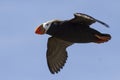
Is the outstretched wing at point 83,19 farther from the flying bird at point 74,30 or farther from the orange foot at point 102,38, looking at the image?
the orange foot at point 102,38

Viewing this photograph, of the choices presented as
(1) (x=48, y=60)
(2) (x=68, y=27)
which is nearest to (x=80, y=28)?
(2) (x=68, y=27)

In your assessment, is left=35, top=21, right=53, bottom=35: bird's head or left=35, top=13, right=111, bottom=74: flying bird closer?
left=35, top=13, right=111, bottom=74: flying bird

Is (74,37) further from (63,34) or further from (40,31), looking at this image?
(40,31)

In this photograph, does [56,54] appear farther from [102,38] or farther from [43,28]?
[102,38]

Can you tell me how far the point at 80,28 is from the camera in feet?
24.3

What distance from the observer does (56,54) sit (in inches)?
343

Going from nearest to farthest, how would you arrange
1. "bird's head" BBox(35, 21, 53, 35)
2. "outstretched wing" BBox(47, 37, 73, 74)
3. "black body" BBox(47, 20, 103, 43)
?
"black body" BBox(47, 20, 103, 43), "bird's head" BBox(35, 21, 53, 35), "outstretched wing" BBox(47, 37, 73, 74)

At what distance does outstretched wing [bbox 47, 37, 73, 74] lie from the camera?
27.7 feet

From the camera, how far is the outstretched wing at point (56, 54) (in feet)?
27.7

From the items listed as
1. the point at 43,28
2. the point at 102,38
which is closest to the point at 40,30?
the point at 43,28

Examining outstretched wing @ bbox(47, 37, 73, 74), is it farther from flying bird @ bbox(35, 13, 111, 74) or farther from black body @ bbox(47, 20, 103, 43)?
black body @ bbox(47, 20, 103, 43)

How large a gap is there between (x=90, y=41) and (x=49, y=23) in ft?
2.89

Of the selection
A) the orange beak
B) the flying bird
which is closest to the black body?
the flying bird

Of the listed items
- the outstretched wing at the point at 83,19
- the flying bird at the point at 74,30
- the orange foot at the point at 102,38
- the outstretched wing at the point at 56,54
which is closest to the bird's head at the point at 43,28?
the flying bird at the point at 74,30
